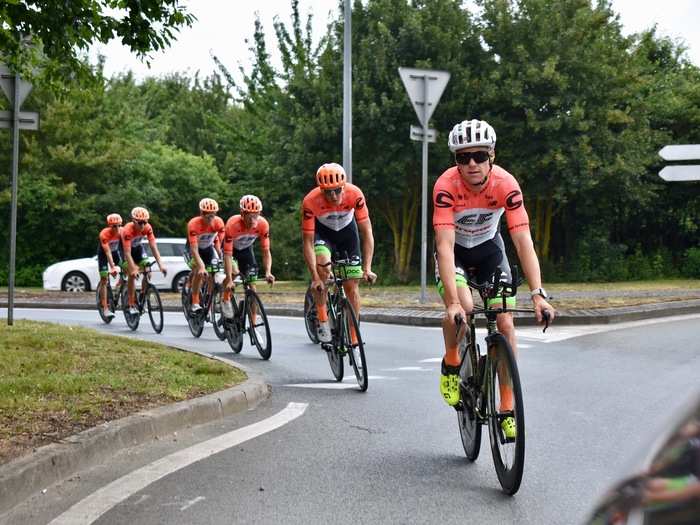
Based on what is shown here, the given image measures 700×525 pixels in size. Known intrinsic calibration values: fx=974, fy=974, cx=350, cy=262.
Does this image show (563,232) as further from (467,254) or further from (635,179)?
(467,254)

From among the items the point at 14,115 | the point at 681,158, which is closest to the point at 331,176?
the point at 14,115

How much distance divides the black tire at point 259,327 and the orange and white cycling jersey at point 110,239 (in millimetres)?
5762

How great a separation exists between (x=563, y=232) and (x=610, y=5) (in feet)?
22.6

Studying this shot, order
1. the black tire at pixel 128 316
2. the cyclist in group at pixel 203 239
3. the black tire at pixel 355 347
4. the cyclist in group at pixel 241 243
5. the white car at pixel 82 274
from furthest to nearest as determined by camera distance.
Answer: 1. the white car at pixel 82 274
2. the black tire at pixel 128 316
3. the cyclist in group at pixel 203 239
4. the cyclist in group at pixel 241 243
5. the black tire at pixel 355 347

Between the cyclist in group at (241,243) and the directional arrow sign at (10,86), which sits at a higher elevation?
the directional arrow sign at (10,86)

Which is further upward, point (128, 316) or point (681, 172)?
point (681, 172)

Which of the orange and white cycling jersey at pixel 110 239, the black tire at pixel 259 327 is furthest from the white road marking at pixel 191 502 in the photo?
the orange and white cycling jersey at pixel 110 239

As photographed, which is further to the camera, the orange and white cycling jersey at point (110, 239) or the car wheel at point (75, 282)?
the car wheel at point (75, 282)

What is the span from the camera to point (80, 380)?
25.4 ft

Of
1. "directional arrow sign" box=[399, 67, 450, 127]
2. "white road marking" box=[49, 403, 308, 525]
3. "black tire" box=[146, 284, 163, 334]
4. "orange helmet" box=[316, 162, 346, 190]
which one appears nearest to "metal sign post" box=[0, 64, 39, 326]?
"black tire" box=[146, 284, 163, 334]

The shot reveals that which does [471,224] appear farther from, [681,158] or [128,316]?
[681,158]

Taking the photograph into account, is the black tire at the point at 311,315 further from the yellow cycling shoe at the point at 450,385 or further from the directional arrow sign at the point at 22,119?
the yellow cycling shoe at the point at 450,385

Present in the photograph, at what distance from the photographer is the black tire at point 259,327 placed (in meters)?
11.0

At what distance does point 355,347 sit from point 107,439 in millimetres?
3230
